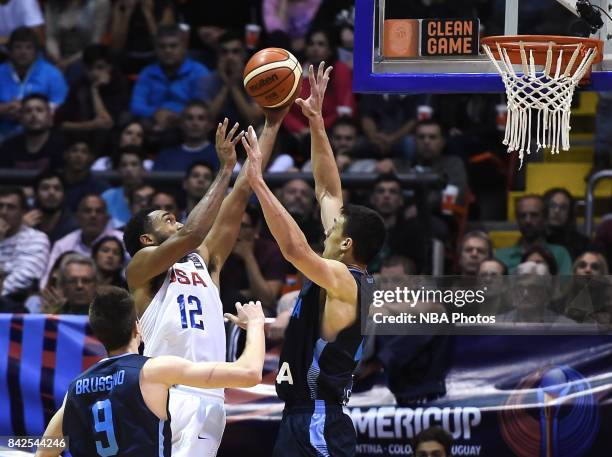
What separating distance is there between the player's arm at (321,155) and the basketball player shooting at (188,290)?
0.99ft

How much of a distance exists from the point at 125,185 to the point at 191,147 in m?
0.81

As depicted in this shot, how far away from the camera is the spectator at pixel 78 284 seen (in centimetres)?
939

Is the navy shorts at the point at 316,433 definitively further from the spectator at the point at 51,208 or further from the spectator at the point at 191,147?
the spectator at the point at 191,147

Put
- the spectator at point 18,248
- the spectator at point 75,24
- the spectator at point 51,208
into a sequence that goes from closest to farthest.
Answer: the spectator at point 18,248 → the spectator at point 51,208 → the spectator at point 75,24

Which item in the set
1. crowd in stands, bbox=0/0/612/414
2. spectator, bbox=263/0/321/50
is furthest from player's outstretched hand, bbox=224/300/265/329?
spectator, bbox=263/0/321/50

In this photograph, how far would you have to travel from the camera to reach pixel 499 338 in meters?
8.62

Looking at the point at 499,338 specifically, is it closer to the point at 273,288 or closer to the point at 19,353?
the point at 273,288

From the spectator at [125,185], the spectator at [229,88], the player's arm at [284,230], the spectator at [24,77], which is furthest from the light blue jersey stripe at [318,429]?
the spectator at [24,77]

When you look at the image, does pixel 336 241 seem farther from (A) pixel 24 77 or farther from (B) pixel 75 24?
(B) pixel 75 24

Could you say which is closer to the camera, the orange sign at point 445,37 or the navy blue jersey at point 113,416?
the navy blue jersey at point 113,416

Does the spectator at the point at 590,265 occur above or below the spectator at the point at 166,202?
below

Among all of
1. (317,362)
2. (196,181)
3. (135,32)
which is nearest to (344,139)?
(196,181)

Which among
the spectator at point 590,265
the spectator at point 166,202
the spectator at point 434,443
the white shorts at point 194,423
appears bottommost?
the spectator at point 434,443

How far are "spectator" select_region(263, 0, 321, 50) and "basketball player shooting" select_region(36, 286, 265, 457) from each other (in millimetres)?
8160
